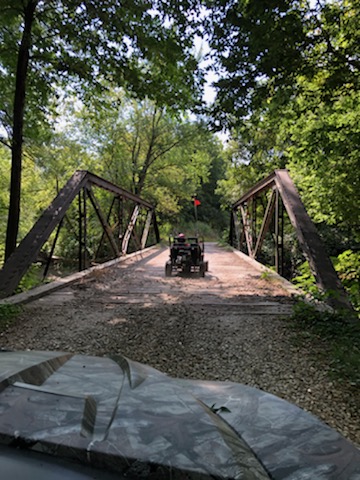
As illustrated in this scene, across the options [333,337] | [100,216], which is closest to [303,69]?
[333,337]

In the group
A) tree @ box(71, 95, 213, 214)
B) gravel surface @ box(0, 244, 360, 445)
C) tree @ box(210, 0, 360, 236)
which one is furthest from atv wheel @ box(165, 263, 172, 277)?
tree @ box(71, 95, 213, 214)

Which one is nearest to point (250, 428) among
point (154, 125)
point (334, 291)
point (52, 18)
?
point (334, 291)

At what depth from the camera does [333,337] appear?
3.12 meters

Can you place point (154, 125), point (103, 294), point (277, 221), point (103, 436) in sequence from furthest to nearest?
point (154, 125) → point (277, 221) → point (103, 294) → point (103, 436)

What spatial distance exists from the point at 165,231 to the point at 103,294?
21.0 m

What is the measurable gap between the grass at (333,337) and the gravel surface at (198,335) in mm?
99

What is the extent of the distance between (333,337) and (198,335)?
1.33 meters

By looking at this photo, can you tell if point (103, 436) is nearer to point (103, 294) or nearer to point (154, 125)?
point (103, 294)

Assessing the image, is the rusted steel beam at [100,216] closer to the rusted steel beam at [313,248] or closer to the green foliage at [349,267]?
the rusted steel beam at [313,248]

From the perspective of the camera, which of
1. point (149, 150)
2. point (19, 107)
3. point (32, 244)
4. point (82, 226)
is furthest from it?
point (149, 150)

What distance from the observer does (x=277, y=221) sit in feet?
22.2

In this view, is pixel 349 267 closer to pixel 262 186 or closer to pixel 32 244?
pixel 262 186

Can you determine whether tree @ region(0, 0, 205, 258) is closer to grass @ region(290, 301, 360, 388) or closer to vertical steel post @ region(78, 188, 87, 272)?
vertical steel post @ region(78, 188, 87, 272)

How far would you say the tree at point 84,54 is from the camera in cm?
538
